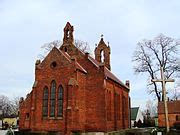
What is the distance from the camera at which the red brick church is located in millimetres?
26423

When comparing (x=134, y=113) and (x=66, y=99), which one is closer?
(x=66, y=99)

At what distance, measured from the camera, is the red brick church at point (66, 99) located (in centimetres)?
2642

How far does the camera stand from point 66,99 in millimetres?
26641

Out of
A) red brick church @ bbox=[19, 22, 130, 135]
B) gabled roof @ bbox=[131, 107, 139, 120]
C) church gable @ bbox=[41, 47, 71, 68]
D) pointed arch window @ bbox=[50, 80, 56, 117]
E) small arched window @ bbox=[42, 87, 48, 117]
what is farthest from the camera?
gabled roof @ bbox=[131, 107, 139, 120]

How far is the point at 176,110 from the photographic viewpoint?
56.8m

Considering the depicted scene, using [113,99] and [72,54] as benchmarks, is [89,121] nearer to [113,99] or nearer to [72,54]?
[113,99]

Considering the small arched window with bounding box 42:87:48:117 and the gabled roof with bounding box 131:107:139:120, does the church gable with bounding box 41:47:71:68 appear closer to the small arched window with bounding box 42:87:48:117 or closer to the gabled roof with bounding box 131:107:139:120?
the small arched window with bounding box 42:87:48:117

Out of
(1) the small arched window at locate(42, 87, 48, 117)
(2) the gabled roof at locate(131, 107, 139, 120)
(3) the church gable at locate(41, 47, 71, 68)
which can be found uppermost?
(3) the church gable at locate(41, 47, 71, 68)

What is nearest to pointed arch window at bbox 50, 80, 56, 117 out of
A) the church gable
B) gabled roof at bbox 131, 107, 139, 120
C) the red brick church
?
the red brick church

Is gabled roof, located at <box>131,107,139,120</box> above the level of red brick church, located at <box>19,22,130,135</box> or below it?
below

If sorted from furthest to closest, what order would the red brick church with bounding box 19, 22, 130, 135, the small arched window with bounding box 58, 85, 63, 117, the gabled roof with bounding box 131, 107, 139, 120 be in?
the gabled roof with bounding box 131, 107, 139, 120 < the small arched window with bounding box 58, 85, 63, 117 < the red brick church with bounding box 19, 22, 130, 135

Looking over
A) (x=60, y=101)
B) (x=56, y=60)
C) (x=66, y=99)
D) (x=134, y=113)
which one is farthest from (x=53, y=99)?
(x=134, y=113)

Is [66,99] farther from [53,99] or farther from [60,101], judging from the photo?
[53,99]

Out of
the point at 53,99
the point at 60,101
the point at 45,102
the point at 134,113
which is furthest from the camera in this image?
the point at 134,113
